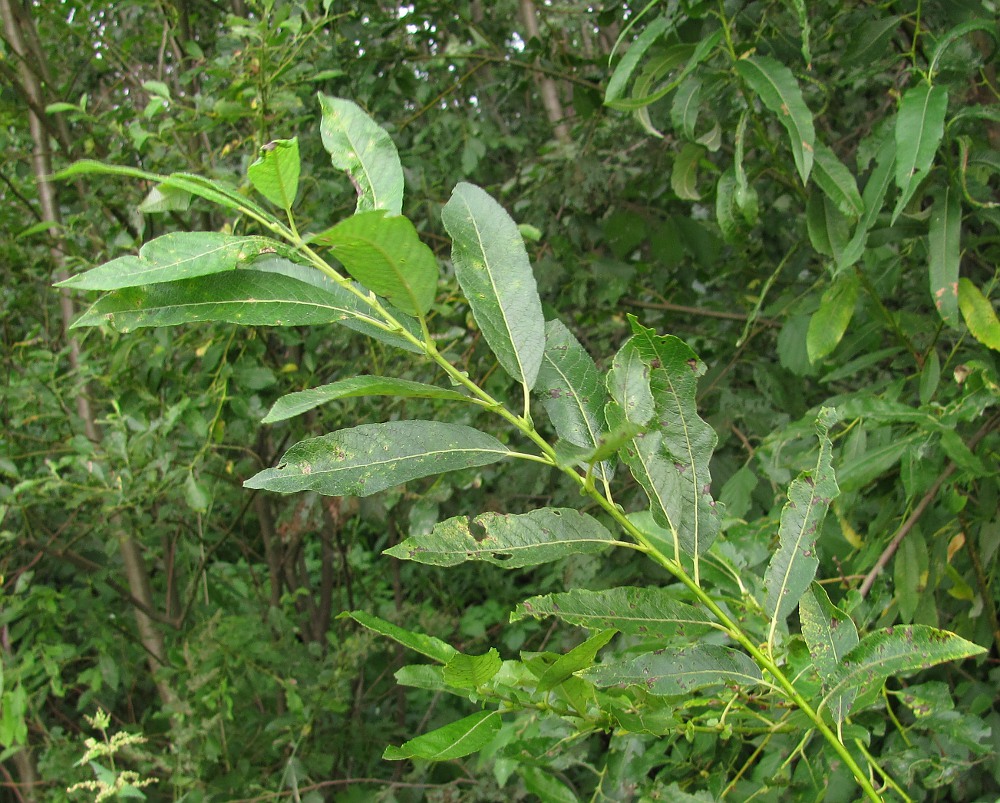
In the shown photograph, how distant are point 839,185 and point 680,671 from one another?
69cm

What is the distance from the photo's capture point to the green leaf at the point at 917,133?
0.89m

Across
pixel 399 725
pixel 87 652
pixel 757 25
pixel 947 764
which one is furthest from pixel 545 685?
pixel 87 652

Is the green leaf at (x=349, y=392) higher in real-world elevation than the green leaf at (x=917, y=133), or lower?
higher

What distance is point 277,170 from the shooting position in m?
0.45

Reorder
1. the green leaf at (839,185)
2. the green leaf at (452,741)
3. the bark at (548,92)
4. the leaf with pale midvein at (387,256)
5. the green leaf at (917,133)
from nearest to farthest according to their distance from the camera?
1. the leaf with pale midvein at (387,256)
2. the green leaf at (452,741)
3. the green leaf at (917,133)
4. the green leaf at (839,185)
5. the bark at (548,92)

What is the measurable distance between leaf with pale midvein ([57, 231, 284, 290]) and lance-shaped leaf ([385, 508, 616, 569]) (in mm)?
163

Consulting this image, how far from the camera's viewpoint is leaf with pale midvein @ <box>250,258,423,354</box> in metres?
0.47

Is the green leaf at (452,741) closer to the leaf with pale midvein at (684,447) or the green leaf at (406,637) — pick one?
the green leaf at (406,637)

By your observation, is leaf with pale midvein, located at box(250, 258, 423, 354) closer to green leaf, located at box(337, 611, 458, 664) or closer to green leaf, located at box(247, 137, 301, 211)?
green leaf, located at box(247, 137, 301, 211)

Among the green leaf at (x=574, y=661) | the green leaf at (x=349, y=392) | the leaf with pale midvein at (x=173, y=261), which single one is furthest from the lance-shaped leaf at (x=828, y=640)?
the leaf with pale midvein at (x=173, y=261)

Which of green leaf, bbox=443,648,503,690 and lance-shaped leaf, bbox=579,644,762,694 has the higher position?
green leaf, bbox=443,648,503,690

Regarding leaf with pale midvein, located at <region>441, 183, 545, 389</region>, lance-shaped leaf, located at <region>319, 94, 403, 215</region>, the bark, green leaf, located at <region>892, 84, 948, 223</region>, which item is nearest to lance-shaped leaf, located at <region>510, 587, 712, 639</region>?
leaf with pale midvein, located at <region>441, 183, 545, 389</region>

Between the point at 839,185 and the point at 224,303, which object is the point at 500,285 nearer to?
the point at 224,303

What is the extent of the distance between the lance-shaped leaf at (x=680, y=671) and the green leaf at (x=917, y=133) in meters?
0.55
